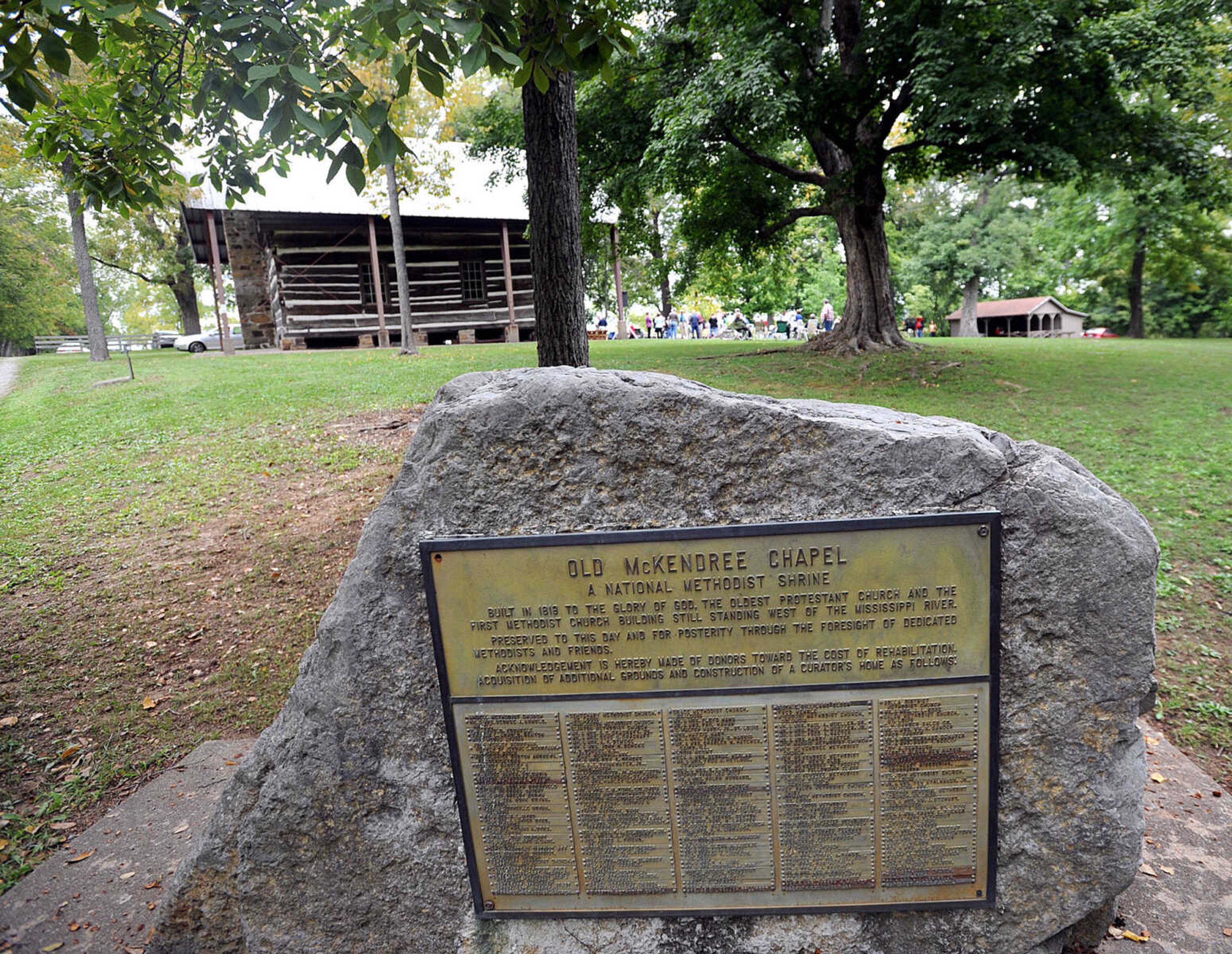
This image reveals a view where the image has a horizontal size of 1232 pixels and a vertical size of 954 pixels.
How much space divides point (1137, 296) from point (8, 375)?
34989 millimetres

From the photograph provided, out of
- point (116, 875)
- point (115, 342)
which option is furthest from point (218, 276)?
point (115, 342)

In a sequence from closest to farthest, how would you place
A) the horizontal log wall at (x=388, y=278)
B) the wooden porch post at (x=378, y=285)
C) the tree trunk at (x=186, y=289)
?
the wooden porch post at (x=378, y=285)
the horizontal log wall at (x=388, y=278)
the tree trunk at (x=186, y=289)

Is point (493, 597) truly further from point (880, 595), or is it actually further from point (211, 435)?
point (211, 435)

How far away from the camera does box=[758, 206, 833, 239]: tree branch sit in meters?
14.4

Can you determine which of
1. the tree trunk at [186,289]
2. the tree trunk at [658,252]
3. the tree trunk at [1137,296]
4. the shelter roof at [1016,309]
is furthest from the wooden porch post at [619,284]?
the shelter roof at [1016,309]

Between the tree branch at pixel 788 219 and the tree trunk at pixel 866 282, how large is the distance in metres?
0.66

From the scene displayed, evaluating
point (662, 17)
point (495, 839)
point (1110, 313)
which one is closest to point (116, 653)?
point (495, 839)

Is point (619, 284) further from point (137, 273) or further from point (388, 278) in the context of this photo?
point (137, 273)

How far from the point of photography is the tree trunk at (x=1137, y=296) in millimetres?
27656

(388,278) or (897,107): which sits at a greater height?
(897,107)

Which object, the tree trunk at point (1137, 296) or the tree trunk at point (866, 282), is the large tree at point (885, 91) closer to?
the tree trunk at point (866, 282)

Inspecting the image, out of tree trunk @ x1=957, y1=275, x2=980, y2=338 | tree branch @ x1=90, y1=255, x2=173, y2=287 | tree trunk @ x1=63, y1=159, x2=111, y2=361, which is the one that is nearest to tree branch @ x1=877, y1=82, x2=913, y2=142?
tree trunk @ x1=63, y1=159, x2=111, y2=361

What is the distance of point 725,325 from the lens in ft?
156

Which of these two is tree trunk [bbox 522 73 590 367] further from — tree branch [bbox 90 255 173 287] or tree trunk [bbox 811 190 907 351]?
tree branch [bbox 90 255 173 287]
